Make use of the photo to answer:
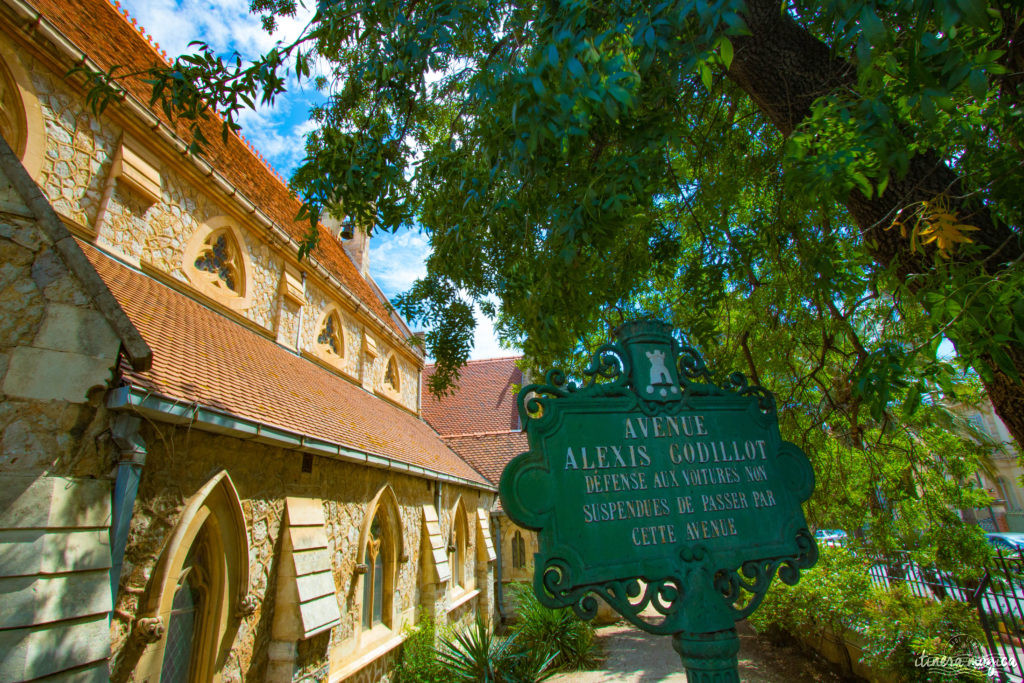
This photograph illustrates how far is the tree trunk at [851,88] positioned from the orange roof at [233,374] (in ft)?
16.9

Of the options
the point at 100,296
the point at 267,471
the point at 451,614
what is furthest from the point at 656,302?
the point at 451,614

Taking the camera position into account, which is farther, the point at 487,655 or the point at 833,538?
the point at 833,538

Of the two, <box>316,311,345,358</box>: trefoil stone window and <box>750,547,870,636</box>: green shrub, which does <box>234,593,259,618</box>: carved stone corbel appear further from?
<box>316,311,345,358</box>: trefoil stone window

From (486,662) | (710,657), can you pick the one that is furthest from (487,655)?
(710,657)

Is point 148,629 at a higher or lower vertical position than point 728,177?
lower

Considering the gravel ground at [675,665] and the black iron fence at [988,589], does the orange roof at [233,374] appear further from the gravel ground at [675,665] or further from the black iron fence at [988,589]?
the black iron fence at [988,589]

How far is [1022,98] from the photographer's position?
270 cm

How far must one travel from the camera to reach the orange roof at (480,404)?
758 inches

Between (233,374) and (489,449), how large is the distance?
39.1 ft

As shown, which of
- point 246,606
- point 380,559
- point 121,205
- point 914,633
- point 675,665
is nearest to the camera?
point 246,606

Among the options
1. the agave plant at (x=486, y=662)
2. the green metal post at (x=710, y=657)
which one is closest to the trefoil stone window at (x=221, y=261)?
the agave plant at (x=486, y=662)

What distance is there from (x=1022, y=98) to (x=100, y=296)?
18.9ft

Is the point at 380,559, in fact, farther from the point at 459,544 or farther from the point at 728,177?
the point at 728,177

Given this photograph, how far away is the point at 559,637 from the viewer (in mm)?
10680
